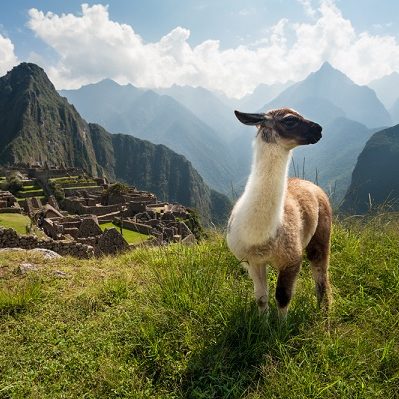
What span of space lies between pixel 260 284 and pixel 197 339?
2.74ft

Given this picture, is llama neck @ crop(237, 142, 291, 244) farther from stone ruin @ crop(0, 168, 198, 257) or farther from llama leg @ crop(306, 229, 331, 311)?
stone ruin @ crop(0, 168, 198, 257)

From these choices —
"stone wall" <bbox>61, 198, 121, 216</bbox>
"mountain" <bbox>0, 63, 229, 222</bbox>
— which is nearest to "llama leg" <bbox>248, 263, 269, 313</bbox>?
"stone wall" <bbox>61, 198, 121, 216</bbox>

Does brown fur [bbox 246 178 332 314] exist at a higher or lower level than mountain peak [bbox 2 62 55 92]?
lower

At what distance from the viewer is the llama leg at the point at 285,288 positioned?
11.5 feet

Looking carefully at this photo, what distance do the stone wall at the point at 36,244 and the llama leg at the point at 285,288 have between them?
8.77m

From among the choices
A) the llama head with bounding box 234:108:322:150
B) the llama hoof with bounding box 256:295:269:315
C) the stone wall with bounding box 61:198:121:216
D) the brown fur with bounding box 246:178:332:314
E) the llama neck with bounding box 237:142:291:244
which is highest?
the llama head with bounding box 234:108:322:150

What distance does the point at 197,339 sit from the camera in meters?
3.27

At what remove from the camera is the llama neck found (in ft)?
11.1

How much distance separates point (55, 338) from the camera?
360 centimetres

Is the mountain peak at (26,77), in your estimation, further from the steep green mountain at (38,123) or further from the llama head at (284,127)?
the llama head at (284,127)

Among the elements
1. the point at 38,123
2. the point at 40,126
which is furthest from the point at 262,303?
the point at 38,123

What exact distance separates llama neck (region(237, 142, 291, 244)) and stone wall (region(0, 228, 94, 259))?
349 inches

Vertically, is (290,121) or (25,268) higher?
(290,121)

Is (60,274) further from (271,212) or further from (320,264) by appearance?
(320,264)
